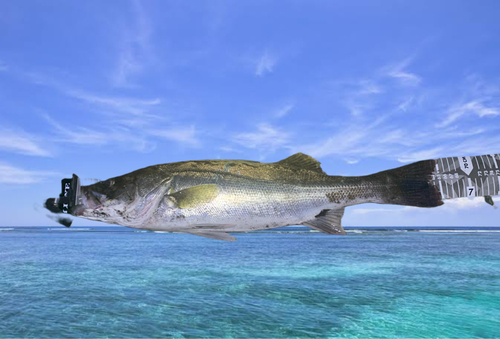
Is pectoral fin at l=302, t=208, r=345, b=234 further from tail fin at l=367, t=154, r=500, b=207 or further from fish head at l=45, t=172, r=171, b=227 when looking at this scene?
fish head at l=45, t=172, r=171, b=227

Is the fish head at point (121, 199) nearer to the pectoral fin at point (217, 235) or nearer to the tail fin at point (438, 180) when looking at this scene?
the pectoral fin at point (217, 235)

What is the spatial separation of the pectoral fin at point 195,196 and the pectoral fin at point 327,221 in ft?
4.04

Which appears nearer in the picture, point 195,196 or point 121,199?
point 195,196

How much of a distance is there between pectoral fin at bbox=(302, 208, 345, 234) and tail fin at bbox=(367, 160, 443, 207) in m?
0.57

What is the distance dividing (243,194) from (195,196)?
0.59 metres

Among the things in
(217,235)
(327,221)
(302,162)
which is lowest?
(217,235)

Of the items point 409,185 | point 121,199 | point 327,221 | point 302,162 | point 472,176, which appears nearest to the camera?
point 472,176

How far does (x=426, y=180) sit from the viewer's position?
4.24 m

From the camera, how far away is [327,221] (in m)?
4.62

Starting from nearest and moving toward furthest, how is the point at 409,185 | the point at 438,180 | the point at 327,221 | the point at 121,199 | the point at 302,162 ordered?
the point at 438,180 < the point at 409,185 < the point at 327,221 < the point at 121,199 < the point at 302,162

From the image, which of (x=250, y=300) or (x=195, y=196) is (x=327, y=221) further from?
(x=250, y=300)

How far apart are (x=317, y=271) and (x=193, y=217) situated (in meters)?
36.6

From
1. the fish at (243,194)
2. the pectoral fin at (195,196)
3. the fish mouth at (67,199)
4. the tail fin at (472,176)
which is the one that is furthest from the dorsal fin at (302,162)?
the fish mouth at (67,199)

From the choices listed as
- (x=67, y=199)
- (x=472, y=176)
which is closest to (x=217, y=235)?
(x=67, y=199)
